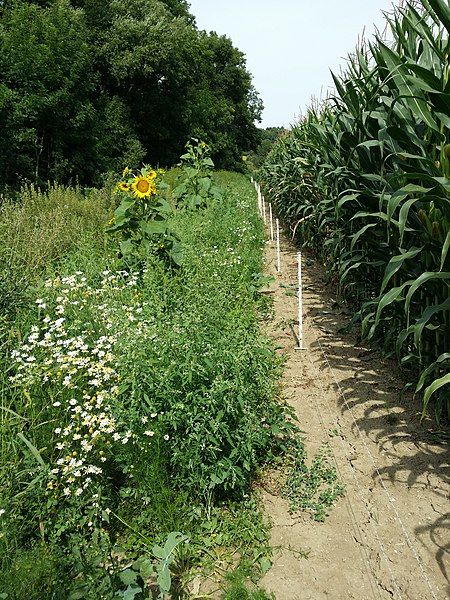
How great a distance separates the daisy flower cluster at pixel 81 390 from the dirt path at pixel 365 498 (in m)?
0.83

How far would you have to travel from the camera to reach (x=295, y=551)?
221 centimetres

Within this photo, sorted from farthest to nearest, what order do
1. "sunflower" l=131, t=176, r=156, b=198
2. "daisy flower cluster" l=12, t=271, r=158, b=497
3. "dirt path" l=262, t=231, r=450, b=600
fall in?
1. "sunflower" l=131, t=176, r=156, b=198
2. "daisy flower cluster" l=12, t=271, r=158, b=497
3. "dirt path" l=262, t=231, r=450, b=600

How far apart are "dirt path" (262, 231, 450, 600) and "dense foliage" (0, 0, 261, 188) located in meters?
10.3

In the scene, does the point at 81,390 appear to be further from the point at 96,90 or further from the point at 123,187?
the point at 96,90

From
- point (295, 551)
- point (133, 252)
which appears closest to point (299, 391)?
point (295, 551)

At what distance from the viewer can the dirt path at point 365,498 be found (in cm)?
206

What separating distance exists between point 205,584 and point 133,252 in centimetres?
328

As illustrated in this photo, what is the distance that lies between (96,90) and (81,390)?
70.0 feet

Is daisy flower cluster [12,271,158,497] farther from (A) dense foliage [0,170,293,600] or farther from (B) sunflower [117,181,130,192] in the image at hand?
(B) sunflower [117,181,130,192]

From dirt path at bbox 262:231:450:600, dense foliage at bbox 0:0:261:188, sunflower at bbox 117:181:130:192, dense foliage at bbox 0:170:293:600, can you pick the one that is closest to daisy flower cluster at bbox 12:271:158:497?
dense foliage at bbox 0:170:293:600

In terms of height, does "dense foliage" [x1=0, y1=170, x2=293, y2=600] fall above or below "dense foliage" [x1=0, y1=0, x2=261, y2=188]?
below

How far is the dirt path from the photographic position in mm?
2059

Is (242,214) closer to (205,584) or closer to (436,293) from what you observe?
(436,293)

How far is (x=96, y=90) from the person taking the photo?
845 inches
